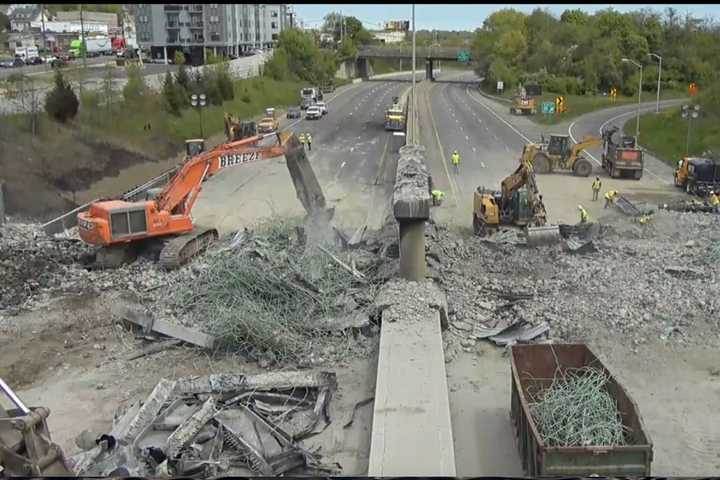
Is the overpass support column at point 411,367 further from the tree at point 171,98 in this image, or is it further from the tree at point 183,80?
the tree at point 183,80

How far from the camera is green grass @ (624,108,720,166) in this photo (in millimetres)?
51719

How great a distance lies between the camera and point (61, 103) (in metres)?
46.2

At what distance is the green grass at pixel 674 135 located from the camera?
51.7 m

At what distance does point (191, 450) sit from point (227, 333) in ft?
15.4

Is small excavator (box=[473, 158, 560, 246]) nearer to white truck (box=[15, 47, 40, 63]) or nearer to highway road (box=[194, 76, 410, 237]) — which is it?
highway road (box=[194, 76, 410, 237])

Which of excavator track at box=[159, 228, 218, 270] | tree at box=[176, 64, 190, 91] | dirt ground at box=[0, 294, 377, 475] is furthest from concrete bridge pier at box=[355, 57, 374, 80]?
dirt ground at box=[0, 294, 377, 475]

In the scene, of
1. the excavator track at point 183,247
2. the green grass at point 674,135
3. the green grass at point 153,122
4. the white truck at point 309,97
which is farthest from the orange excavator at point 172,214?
the white truck at point 309,97

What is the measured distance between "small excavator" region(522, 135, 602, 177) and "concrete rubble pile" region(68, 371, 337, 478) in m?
30.1

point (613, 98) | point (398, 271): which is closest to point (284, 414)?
point (398, 271)

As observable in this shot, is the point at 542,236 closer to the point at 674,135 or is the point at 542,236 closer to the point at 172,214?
the point at 172,214

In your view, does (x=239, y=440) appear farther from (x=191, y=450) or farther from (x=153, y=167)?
(x=153, y=167)

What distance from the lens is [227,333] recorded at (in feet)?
58.0

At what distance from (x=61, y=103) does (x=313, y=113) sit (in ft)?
96.1

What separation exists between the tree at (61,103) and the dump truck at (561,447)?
127 feet
